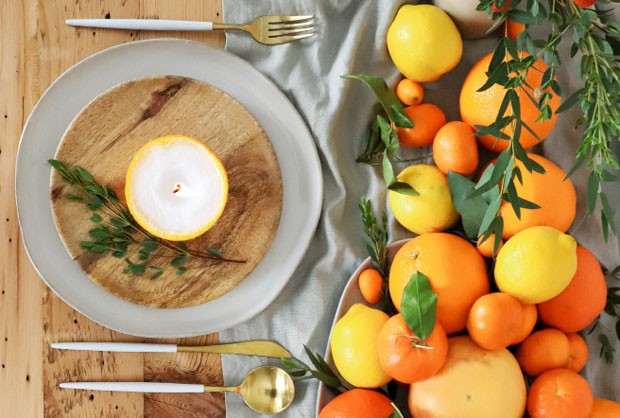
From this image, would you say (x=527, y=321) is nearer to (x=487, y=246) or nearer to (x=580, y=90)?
(x=487, y=246)

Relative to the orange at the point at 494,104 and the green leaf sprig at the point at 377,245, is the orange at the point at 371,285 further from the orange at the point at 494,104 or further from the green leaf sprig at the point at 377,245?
the orange at the point at 494,104

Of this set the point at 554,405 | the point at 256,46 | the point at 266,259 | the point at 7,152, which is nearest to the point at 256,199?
the point at 266,259

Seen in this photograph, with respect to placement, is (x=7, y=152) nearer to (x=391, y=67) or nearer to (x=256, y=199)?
(x=256, y=199)

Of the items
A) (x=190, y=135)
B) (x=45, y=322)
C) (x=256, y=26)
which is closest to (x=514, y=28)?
(x=256, y=26)

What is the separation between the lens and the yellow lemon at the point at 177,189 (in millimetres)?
801

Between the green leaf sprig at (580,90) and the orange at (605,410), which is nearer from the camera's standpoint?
the green leaf sprig at (580,90)

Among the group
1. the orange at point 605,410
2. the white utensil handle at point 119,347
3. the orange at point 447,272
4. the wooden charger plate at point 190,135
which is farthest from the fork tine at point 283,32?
the orange at point 605,410

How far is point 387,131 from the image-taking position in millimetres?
830

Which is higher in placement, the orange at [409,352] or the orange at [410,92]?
the orange at [410,92]

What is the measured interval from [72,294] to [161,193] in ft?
0.60

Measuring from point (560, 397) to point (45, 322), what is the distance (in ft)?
2.08

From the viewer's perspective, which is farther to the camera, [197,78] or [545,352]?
[197,78]

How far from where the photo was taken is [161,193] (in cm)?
81

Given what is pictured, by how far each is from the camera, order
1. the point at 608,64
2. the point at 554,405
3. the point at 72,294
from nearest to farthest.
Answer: the point at 608,64 < the point at 554,405 < the point at 72,294
